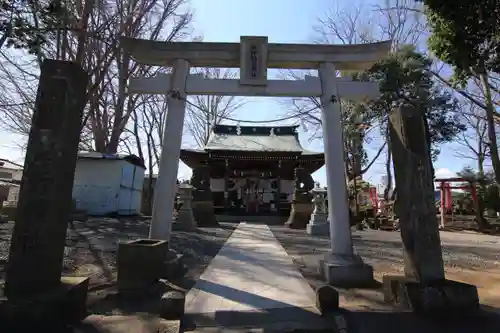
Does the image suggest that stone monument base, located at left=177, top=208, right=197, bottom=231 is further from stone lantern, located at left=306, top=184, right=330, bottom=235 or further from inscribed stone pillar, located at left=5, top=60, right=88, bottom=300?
inscribed stone pillar, located at left=5, top=60, right=88, bottom=300

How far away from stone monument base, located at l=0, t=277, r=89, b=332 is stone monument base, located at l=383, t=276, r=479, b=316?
3.35 meters

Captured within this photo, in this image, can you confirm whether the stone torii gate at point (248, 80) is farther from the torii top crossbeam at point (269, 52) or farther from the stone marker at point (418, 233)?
the stone marker at point (418, 233)

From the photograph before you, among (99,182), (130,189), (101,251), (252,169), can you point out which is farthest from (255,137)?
(101,251)

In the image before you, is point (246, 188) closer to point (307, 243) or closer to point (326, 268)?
point (307, 243)

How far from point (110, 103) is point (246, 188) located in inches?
354

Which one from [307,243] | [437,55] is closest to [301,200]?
[307,243]

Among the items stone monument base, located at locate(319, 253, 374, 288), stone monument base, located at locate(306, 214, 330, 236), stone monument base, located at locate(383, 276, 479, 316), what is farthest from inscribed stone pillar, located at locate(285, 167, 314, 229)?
stone monument base, located at locate(383, 276, 479, 316)

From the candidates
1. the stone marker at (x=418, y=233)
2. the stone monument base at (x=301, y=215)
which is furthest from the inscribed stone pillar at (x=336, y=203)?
the stone monument base at (x=301, y=215)

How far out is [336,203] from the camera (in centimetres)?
530

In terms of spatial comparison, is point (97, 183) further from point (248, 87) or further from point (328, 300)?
point (328, 300)

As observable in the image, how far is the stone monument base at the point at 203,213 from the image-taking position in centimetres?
1457

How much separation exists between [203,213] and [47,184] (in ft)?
37.8

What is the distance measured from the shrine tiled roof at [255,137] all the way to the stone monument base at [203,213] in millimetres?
5959

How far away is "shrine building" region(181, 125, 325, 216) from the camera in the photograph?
1812 centimetres
